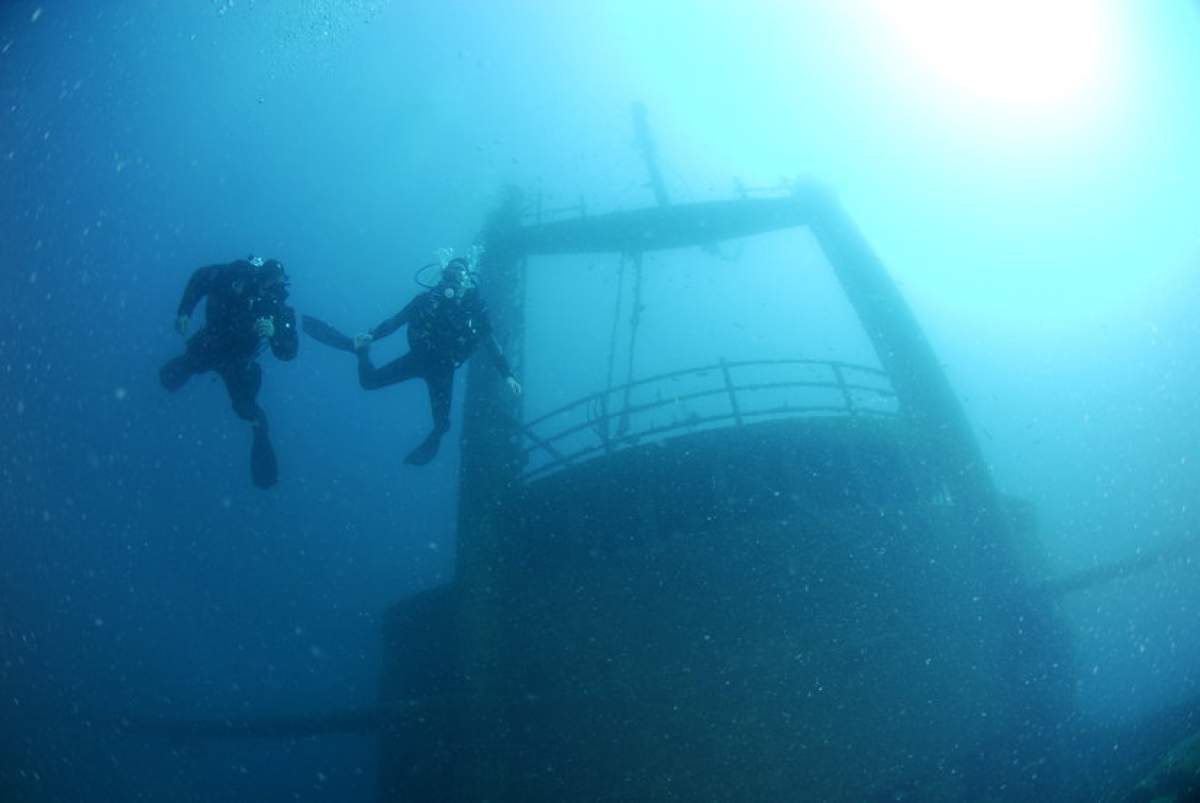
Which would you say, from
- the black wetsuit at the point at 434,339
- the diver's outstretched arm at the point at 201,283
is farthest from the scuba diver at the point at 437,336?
the diver's outstretched arm at the point at 201,283

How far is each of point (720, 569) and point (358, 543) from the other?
13.5 ft

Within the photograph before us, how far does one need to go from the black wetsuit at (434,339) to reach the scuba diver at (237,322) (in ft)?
2.73

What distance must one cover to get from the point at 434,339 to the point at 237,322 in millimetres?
1777

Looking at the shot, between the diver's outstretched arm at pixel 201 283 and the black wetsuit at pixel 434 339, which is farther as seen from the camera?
the diver's outstretched arm at pixel 201 283

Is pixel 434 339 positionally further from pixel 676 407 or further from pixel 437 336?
pixel 676 407

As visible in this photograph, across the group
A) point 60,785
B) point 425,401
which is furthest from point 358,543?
point 60,785

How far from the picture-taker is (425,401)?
26.8ft

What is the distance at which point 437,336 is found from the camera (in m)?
4.73

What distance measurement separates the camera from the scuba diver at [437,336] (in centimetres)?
474

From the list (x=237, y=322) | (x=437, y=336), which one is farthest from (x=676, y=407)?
Answer: (x=237, y=322)

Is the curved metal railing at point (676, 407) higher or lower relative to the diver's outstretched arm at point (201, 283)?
lower

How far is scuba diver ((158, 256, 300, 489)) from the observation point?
16.2 feet

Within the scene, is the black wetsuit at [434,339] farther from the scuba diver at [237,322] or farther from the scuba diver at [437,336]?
the scuba diver at [237,322]

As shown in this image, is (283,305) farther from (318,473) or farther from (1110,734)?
(1110,734)
